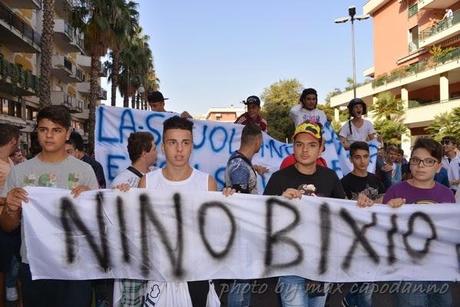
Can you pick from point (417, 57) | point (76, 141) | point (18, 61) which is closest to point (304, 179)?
point (76, 141)

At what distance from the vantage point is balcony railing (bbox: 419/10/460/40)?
34594 millimetres

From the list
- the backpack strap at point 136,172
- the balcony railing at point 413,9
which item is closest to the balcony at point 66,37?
the balcony railing at point 413,9

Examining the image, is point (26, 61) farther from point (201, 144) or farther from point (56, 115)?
point (56, 115)

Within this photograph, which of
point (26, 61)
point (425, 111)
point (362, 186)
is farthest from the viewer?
point (26, 61)

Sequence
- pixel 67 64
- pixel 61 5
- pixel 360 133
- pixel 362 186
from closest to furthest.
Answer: pixel 362 186 < pixel 360 133 < pixel 61 5 < pixel 67 64

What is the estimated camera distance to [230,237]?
12.5 feet

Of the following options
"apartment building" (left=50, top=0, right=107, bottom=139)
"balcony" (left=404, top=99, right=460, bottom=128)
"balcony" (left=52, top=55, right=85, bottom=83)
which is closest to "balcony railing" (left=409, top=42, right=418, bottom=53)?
"balcony" (left=404, top=99, right=460, bottom=128)

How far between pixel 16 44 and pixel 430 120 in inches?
1029

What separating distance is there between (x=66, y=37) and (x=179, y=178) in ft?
143

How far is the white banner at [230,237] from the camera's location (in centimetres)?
368

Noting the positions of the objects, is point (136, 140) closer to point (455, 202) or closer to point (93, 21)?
point (455, 202)

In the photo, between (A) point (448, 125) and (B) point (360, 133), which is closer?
(B) point (360, 133)

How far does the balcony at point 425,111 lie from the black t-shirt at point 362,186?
2891 centimetres

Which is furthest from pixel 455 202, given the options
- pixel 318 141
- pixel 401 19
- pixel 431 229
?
pixel 401 19
